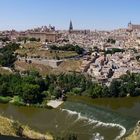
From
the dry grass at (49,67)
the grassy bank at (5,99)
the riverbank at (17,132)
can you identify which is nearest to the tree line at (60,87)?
the grassy bank at (5,99)

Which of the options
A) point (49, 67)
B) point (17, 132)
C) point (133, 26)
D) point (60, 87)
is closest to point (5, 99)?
point (60, 87)

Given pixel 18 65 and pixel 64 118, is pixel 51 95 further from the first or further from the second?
pixel 18 65

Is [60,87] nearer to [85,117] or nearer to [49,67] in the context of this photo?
[85,117]

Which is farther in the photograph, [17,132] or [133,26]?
[133,26]

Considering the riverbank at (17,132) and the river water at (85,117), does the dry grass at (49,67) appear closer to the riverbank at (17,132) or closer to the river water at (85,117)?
the river water at (85,117)

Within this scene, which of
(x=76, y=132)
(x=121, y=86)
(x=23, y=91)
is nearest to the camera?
(x=76, y=132)

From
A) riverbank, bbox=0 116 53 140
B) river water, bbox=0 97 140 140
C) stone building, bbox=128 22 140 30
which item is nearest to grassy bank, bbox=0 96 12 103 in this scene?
river water, bbox=0 97 140 140

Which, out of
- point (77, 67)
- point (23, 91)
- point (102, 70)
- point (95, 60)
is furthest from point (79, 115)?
point (95, 60)

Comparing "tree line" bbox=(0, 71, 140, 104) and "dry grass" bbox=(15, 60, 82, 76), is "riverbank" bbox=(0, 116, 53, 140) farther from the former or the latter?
"dry grass" bbox=(15, 60, 82, 76)
